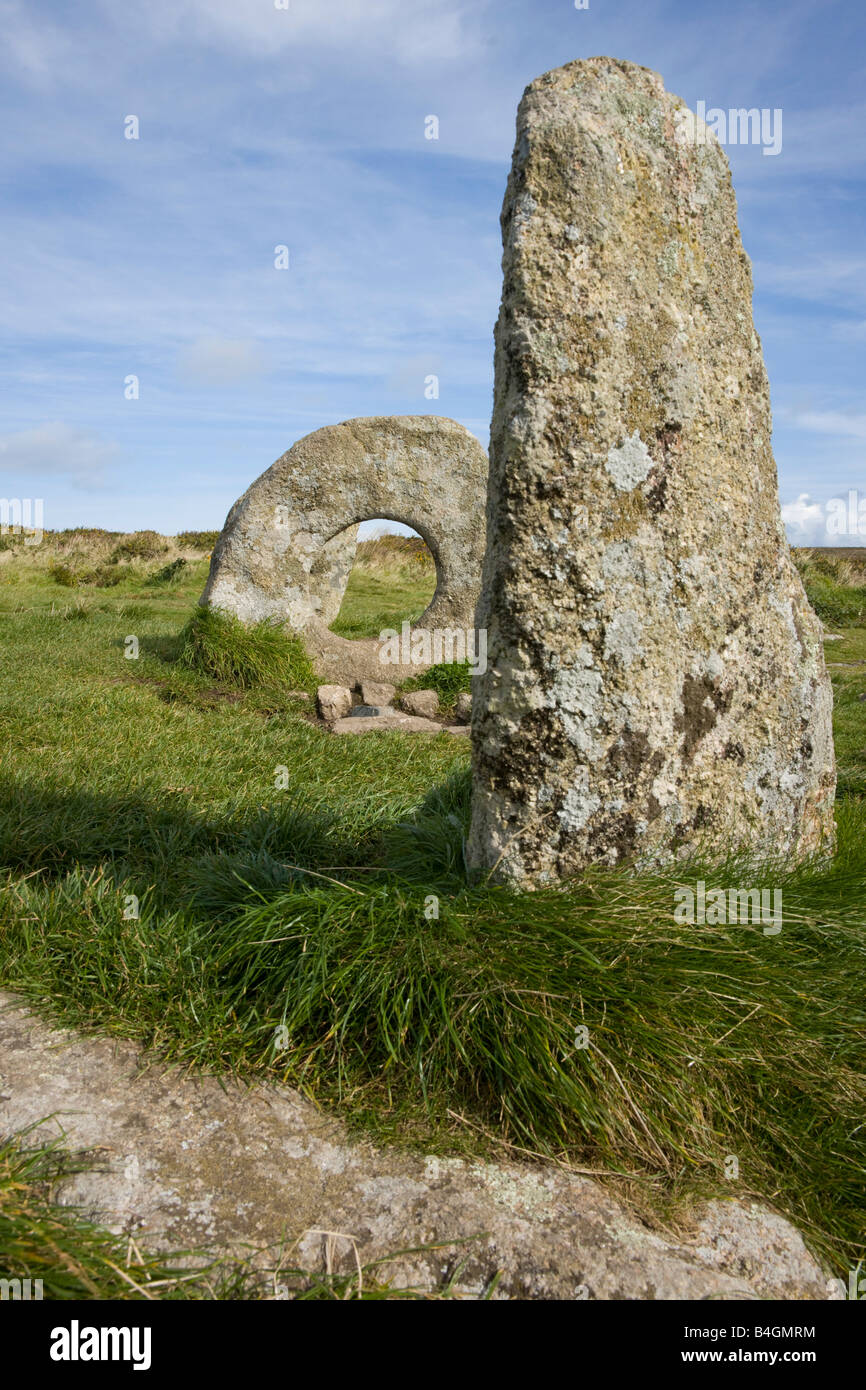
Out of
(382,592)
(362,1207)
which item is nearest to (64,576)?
(382,592)

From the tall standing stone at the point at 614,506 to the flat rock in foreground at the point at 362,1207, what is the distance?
41.0 inches


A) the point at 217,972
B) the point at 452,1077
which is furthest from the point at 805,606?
the point at 217,972

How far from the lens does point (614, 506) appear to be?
3.24 meters

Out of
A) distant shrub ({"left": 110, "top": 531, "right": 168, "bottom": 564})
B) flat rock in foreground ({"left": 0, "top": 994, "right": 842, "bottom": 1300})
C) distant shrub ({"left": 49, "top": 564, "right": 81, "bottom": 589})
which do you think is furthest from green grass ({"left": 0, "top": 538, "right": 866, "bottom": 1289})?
distant shrub ({"left": 110, "top": 531, "right": 168, "bottom": 564})

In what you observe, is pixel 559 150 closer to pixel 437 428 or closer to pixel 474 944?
pixel 474 944

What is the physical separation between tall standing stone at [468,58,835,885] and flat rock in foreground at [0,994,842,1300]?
1043 mm

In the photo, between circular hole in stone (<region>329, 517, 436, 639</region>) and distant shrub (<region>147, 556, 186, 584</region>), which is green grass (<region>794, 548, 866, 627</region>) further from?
distant shrub (<region>147, 556, 186, 584</region>)

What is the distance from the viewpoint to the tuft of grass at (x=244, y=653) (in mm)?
9516

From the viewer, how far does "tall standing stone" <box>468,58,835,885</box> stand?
3166mm

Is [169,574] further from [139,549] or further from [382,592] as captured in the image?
[139,549]

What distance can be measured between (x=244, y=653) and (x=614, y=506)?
6874 mm

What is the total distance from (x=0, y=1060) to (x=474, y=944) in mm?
1565

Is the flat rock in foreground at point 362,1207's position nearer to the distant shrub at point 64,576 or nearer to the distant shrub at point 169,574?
the distant shrub at point 169,574

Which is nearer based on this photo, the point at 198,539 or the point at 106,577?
the point at 106,577
